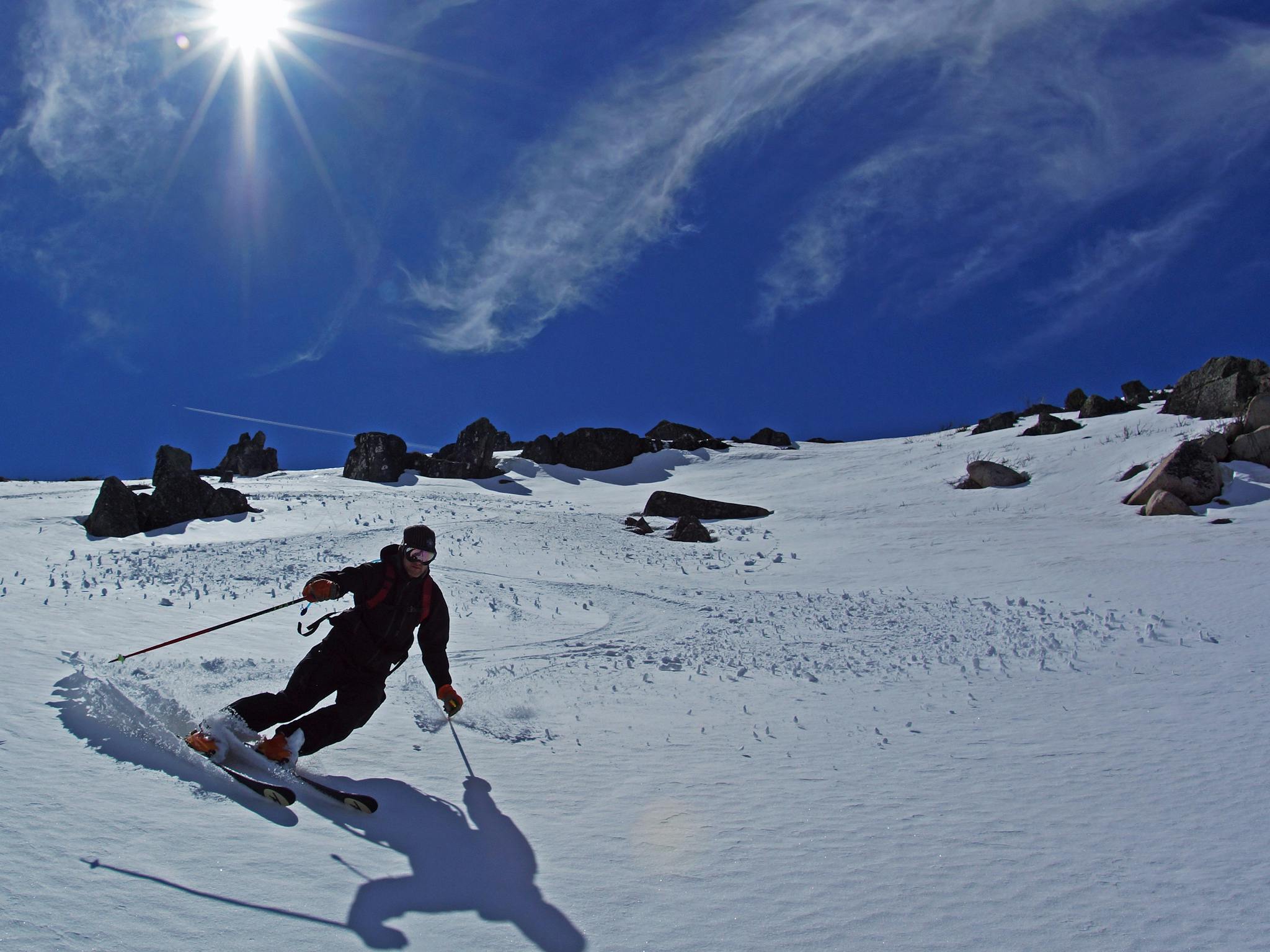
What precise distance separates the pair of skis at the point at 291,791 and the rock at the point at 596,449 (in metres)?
37.0

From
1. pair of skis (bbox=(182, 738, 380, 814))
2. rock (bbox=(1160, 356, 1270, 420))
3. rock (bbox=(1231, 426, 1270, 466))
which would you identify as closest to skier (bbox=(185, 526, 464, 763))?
pair of skis (bbox=(182, 738, 380, 814))

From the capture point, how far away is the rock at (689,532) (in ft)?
66.5

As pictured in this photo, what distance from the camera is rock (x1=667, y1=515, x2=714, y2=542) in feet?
66.5

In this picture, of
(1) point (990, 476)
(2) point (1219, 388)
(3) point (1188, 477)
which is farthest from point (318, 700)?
(2) point (1219, 388)

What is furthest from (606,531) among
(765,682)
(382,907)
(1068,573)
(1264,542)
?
(382,907)

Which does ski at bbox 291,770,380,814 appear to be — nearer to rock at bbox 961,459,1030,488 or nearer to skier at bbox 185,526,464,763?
skier at bbox 185,526,464,763

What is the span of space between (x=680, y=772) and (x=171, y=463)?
22792mm

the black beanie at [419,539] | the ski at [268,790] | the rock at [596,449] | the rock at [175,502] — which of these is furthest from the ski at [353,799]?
the rock at [596,449]

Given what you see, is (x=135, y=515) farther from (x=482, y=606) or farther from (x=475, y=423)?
(x=475, y=423)

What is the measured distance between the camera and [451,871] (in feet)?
11.4

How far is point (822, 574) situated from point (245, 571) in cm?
1131

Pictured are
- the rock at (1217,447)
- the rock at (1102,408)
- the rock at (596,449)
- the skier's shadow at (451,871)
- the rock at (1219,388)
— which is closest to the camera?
→ the skier's shadow at (451,871)

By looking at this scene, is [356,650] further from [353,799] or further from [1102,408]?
[1102,408]

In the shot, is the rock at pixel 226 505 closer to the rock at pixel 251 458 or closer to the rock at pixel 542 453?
the rock at pixel 542 453
